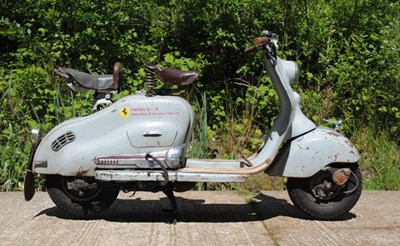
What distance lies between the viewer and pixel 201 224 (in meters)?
4.88

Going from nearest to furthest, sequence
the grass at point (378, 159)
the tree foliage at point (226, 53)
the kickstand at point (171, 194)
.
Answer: the kickstand at point (171, 194) → the grass at point (378, 159) → the tree foliage at point (226, 53)

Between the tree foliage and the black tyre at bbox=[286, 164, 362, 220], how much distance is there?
1.84m

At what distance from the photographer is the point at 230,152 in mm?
6641

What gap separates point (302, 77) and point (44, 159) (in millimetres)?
3687

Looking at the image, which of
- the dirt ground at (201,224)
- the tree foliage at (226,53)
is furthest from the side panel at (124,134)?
the tree foliage at (226,53)

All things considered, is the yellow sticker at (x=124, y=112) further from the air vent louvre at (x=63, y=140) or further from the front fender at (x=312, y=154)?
the front fender at (x=312, y=154)

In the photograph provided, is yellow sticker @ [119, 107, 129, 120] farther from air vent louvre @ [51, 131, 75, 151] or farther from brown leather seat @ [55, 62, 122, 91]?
air vent louvre @ [51, 131, 75, 151]

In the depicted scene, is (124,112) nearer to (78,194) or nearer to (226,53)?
(78,194)

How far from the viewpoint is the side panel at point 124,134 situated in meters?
4.68

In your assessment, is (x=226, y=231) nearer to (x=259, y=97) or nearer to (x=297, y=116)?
(x=297, y=116)

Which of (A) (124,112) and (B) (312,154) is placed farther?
(B) (312,154)

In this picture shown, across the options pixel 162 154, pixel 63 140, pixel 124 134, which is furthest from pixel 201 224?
pixel 63 140

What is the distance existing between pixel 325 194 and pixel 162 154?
135 centimetres

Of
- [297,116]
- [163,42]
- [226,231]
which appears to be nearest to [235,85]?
[163,42]
